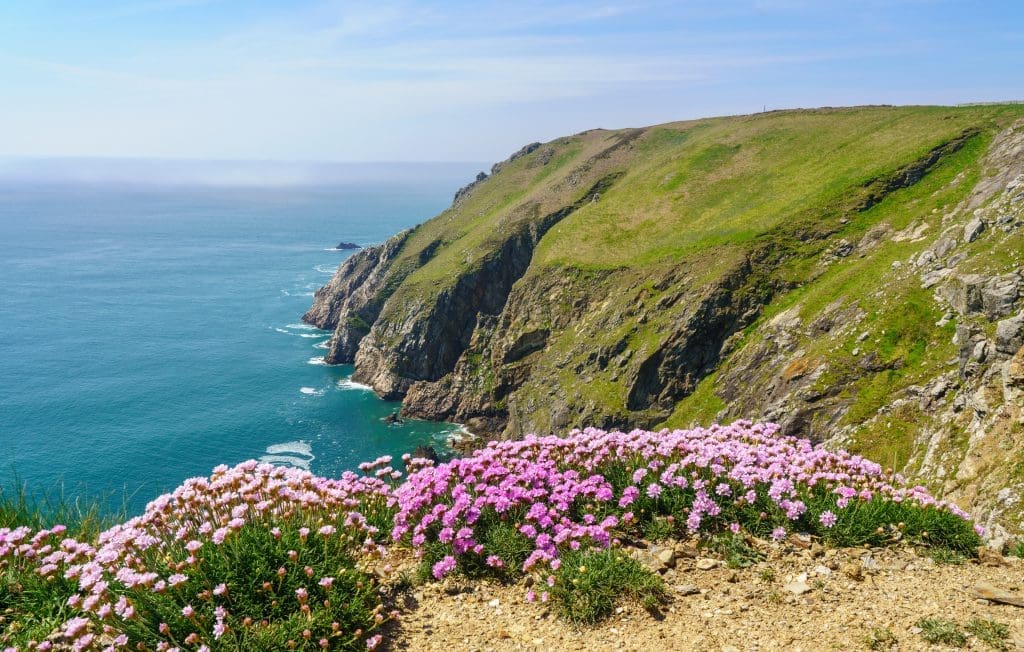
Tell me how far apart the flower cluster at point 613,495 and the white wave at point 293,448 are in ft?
239

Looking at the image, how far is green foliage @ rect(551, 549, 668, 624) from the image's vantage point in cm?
781

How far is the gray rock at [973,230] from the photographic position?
42.1 meters

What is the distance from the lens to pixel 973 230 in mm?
42531

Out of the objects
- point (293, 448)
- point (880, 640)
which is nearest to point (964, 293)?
point (880, 640)

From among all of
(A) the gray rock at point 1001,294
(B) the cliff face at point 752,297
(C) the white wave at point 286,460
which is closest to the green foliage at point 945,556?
(B) the cliff face at point 752,297

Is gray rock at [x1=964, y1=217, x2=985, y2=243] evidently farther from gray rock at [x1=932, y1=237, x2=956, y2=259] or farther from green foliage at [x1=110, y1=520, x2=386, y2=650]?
green foliage at [x1=110, y1=520, x2=386, y2=650]

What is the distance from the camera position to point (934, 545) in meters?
9.45

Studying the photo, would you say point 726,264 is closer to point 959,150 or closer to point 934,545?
point 959,150

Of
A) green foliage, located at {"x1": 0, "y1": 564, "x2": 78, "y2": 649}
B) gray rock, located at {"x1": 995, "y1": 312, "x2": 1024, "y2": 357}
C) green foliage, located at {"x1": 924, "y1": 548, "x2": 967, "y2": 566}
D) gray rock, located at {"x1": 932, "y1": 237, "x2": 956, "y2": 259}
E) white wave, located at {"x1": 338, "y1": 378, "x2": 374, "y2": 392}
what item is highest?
gray rock, located at {"x1": 932, "y1": 237, "x2": 956, "y2": 259}

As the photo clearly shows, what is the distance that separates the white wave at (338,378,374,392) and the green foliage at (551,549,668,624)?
10168 cm

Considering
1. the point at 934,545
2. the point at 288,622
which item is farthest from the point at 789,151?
the point at 288,622

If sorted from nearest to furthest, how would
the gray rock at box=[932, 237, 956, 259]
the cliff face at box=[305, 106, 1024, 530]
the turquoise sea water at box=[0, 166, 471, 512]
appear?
the cliff face at box=[305, 106, 1024, 530] → the gray rock at box=[932, 237, 956, 259] → the turquoise sea water at box=[0, 166, 471, 512]

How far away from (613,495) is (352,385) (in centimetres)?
10319

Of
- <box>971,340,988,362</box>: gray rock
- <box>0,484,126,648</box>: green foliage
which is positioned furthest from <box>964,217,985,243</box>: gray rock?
<box>0,484,126,648</box>: green foliage
